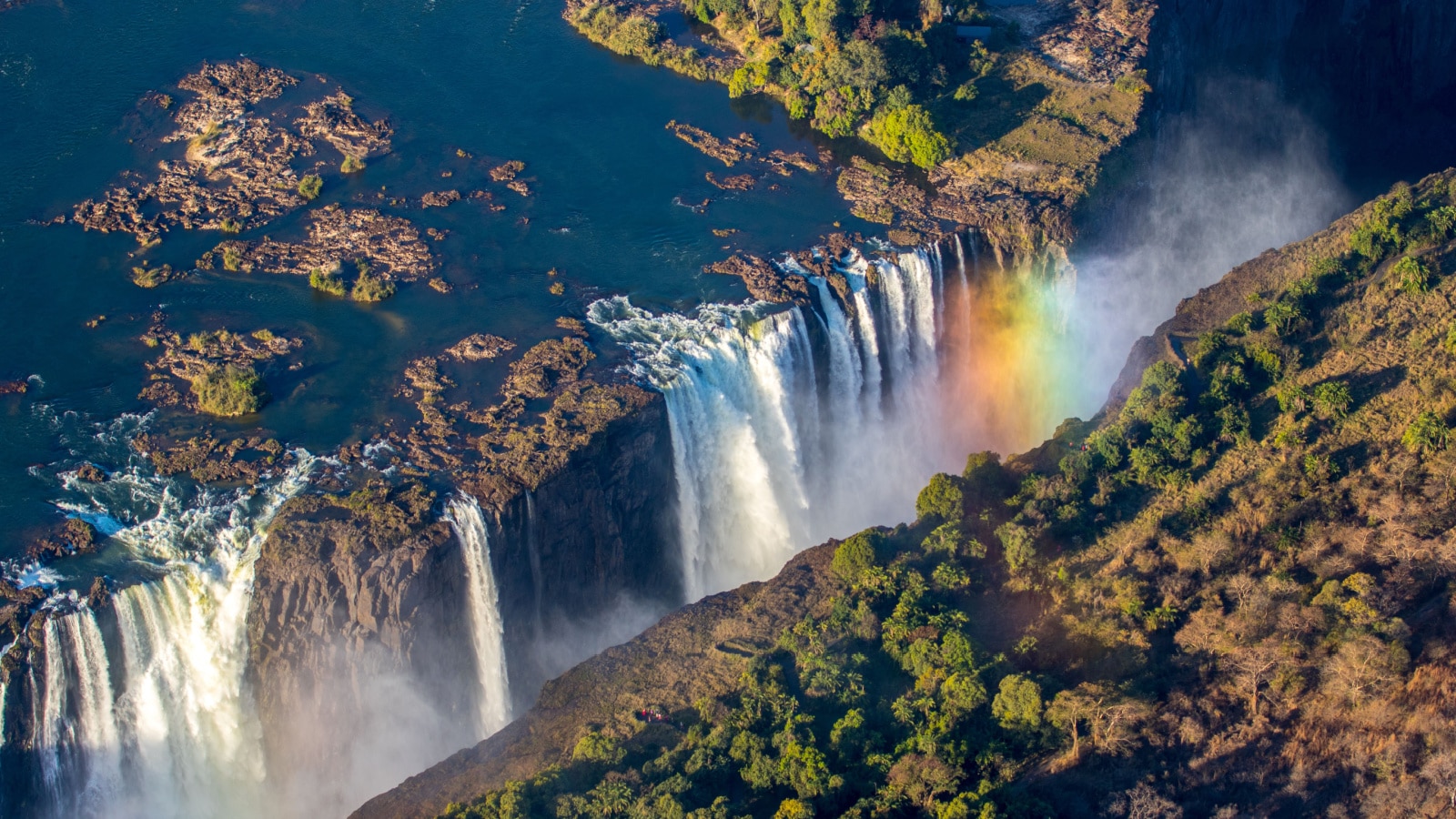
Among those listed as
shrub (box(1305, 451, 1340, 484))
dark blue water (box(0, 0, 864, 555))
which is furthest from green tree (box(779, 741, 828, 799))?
dark blue water (box(0, 0, 864, 555))

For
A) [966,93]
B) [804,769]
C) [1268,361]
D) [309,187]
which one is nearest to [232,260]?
[309,187]

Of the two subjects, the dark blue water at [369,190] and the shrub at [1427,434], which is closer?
the shrub at [1427,434]

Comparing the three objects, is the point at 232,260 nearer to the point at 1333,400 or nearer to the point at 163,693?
the point at 163,693

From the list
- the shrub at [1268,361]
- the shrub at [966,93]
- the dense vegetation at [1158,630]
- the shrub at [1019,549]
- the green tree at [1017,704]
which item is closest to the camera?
the dense vegetation at [1158,630]

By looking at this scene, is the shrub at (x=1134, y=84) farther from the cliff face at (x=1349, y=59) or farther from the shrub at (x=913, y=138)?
the shrub at (x=913, y=138)

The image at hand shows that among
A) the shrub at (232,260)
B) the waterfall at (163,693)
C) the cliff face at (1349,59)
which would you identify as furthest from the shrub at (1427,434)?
the shrub at (232,260)

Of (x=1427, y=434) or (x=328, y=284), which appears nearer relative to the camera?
(x=1427, y=434)

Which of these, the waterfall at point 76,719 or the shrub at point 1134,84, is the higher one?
the shrub at point 1134,84
